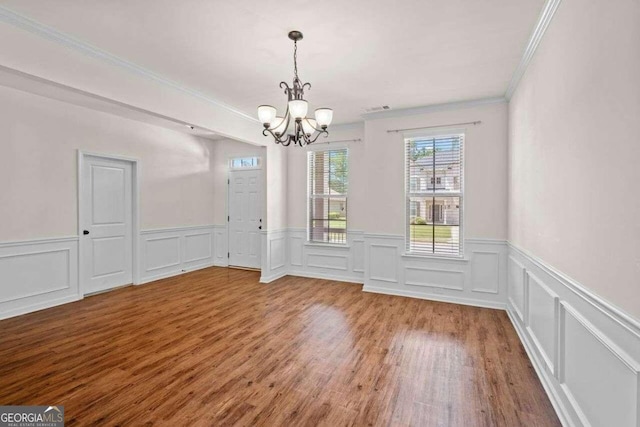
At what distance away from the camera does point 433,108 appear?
4.47m

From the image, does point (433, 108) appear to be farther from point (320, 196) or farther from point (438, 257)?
point (320, 196)

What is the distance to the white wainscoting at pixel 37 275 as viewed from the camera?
3.75 m

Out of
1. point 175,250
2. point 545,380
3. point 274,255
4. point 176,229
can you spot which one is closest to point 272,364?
point 545,380

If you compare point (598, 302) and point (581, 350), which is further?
point (581, 350)

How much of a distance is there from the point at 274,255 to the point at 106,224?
2832 mm

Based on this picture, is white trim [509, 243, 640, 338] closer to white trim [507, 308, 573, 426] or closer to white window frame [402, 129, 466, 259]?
white trim [507, 308, 573, 426]

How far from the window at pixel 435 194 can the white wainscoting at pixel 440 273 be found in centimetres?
19

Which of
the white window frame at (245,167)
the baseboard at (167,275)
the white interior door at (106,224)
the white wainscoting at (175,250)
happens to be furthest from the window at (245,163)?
the baseboard at (167,275)

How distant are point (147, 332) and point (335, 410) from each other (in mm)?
2404

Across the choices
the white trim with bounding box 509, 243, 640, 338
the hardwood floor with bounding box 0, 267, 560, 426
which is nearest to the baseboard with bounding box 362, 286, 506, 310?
the hardwood floor with bounding box 0, 267, 560, 426

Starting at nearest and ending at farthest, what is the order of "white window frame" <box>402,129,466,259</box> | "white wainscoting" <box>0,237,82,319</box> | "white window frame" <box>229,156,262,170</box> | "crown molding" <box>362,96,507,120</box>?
"white wainscoting" <box>0,237,82,319</box>
"crown molding" <box>362,96,507,120</box>
"white window frame" <box>402,129,466,259</box>
"white window frame" <box>229,156,262,170</box>

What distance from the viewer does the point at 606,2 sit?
4.82 feet

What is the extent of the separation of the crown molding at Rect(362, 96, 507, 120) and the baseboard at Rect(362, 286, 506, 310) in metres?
2.78

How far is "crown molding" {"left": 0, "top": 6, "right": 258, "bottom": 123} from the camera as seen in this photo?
2.33 meters
